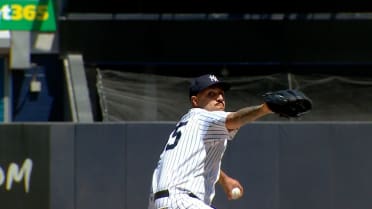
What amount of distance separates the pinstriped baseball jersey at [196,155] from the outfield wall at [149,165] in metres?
5.22

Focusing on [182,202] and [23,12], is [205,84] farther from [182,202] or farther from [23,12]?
[23,12]

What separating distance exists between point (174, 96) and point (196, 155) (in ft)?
27.7

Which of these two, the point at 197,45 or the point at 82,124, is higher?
the point at 197,45

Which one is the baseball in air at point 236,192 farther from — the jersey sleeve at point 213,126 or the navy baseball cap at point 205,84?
the navy baseball cap at point 205,84

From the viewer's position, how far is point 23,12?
1464 cm

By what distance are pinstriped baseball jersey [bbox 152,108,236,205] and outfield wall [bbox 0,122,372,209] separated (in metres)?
5.22

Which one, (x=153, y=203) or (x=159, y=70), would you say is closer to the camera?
(x=153, y=203)

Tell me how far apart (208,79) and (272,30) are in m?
10.5

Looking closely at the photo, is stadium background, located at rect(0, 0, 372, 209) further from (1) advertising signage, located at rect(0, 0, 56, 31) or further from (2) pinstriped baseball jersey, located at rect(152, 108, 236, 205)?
(2) pinstriped baseball jersey, located at rect(152, 108, 236, 205)

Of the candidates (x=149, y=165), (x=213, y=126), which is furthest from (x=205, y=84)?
(x=149, y=165)

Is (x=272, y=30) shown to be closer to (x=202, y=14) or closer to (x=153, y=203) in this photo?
(x=202, y=14)

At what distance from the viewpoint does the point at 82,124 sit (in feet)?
34.3

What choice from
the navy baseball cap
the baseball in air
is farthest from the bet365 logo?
the navy baseball cap

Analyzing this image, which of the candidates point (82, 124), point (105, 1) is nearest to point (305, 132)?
point (82, 124)
